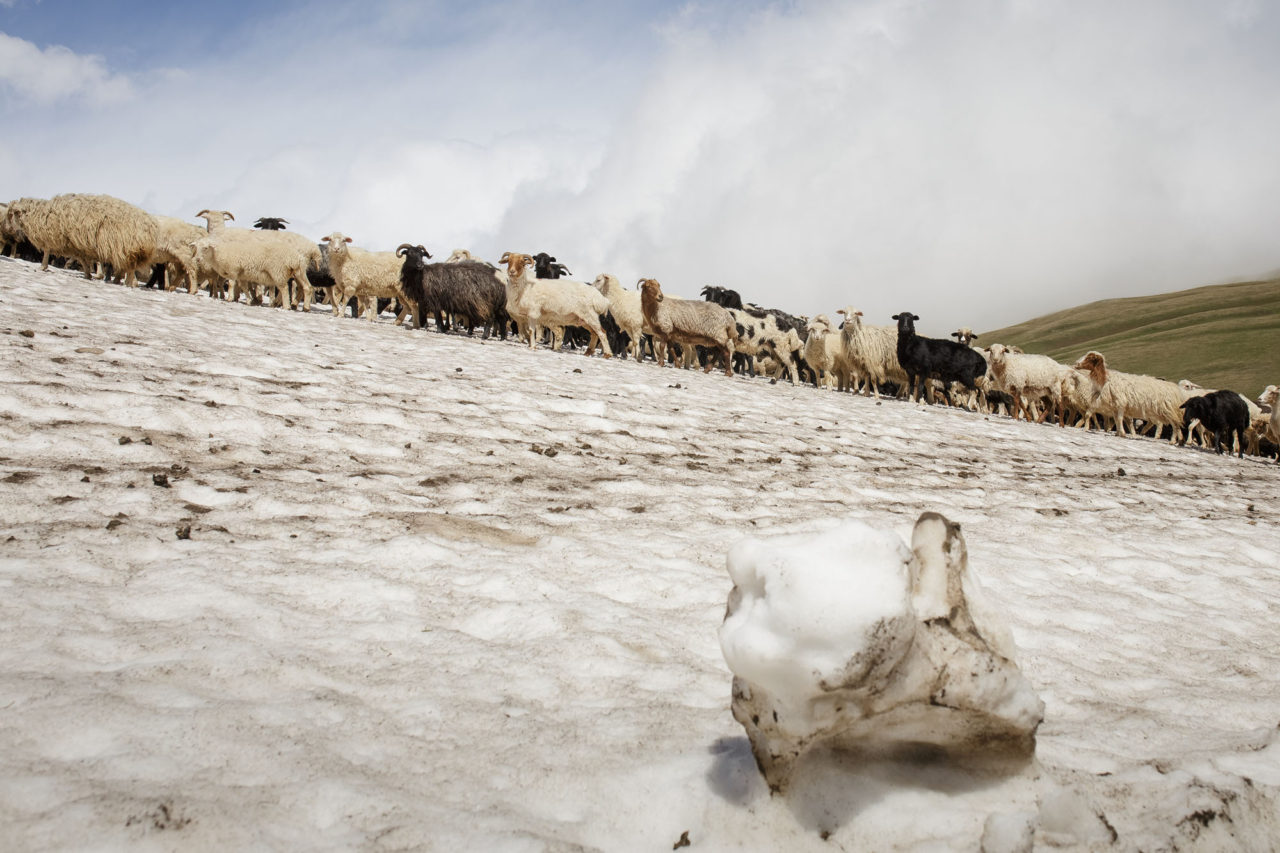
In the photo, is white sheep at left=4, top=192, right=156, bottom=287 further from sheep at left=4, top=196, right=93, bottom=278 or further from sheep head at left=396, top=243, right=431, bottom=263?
sheep head at left=396, top=243, right=431, bottom=263

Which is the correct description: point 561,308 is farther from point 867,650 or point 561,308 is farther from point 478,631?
point 867,650

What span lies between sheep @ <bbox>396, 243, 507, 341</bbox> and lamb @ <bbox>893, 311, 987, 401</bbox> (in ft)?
36.5

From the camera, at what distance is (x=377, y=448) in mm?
5359

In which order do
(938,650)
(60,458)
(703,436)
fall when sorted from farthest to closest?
(703,436)
(60,458)
(938,650)

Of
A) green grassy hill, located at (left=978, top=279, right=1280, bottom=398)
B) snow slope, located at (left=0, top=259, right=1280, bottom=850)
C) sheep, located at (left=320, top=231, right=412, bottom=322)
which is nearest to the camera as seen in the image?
snow slope, located at (left=0, top=259, right=1280, bottom=850)

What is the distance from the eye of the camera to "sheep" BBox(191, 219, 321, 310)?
16781 millimetres

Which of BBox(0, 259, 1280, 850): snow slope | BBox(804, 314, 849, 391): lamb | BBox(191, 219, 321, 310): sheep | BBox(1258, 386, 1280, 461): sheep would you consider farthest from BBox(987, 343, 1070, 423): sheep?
BBox(191, 219, 321, 310): sheep

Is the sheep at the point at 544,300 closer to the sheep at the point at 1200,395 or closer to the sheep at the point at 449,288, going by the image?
the sheep at the point at 449,288

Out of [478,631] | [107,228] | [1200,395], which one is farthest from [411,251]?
[1200,395]

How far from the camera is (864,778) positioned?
5.98ft

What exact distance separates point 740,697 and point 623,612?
1.43 metres

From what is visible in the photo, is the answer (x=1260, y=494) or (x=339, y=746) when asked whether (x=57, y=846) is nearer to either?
(x=339, y=746)

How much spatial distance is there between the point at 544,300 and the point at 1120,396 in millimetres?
17461

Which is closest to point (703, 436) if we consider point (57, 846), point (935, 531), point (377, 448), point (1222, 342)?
point (377, 448)
